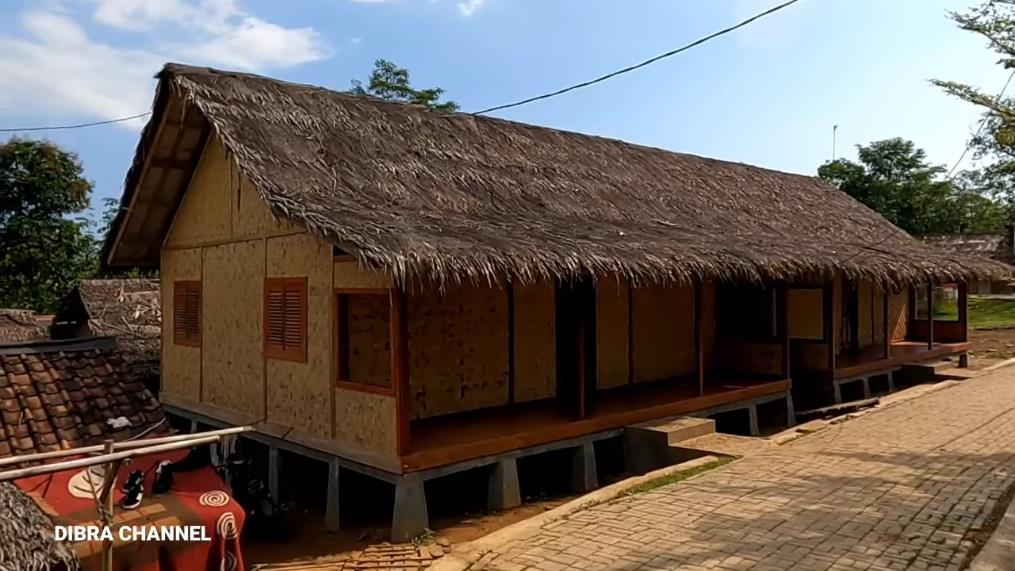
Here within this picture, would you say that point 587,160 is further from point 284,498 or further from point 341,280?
point 284,498

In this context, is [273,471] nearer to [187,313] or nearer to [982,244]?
[187,313]

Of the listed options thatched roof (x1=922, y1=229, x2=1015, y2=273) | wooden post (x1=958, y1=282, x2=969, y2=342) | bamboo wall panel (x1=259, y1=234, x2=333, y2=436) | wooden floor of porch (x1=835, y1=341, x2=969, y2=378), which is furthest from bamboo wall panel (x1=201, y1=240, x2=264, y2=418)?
thatched roof (x1=922, y1=229, x2=1015, y2=273)

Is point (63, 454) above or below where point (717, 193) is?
below

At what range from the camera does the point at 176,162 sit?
9.74 metres

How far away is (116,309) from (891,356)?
55.0ft

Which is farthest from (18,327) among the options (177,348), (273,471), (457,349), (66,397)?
(457,349)

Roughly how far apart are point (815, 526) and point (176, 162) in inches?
338

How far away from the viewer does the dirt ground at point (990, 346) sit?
17.3m

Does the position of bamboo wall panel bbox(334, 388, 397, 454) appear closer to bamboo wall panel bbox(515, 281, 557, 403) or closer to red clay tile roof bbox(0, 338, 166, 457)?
red clay tile roof bbox(0, 338, 166, 457)

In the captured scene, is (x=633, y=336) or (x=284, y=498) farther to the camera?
(x=633, y=336)

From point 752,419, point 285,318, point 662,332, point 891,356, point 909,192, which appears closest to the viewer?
point 285,318

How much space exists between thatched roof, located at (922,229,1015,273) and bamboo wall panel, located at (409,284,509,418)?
28.4m

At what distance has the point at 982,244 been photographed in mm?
32719

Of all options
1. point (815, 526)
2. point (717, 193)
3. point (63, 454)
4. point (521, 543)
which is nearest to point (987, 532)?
point (815, 526)
